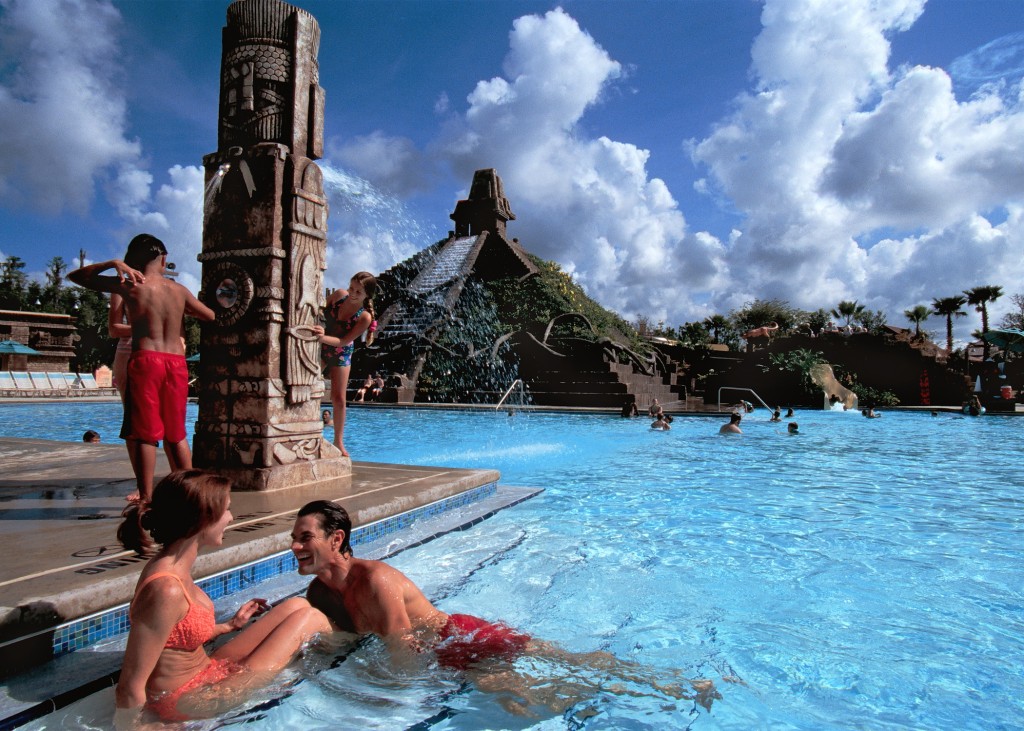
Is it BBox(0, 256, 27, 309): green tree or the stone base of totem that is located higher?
BBox(0, 256, 27, 309): green tree

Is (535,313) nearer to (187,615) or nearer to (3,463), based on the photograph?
(3,463)

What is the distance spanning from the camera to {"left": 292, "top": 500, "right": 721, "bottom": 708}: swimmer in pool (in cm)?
260

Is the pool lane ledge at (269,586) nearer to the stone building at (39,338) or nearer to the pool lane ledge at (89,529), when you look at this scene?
the pool lane ledge at (89,529)

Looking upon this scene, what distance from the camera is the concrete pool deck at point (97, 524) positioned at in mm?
2520

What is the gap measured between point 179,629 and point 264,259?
3671mm

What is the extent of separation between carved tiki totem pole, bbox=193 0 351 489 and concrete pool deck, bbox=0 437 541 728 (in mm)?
494

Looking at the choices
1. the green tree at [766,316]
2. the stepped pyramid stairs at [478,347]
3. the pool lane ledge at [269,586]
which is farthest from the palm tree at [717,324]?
the pool lane ledge at [269,586]

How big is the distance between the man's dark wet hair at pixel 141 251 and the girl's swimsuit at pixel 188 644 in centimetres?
262

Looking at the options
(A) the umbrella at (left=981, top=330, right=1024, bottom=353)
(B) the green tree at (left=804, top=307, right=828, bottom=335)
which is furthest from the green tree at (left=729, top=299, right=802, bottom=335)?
(A) the umbrella at (left=981, top=330, right=1024, bottom=353)

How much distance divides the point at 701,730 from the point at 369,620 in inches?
54.7

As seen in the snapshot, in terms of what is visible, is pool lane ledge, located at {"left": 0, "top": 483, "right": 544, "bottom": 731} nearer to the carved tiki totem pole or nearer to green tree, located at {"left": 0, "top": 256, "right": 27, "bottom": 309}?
the carved tiki totem pole

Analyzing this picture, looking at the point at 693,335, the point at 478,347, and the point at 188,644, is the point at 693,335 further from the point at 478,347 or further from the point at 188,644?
the point at 188,644

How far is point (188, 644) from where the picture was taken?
223 centimetres

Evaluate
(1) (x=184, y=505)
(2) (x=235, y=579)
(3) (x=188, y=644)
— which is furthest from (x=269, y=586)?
(1) (x=184, y=505)
